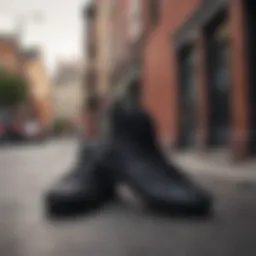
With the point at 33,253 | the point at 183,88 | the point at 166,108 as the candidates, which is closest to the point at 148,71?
the point at 166,108

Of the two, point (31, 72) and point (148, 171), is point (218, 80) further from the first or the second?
point (31, 72)

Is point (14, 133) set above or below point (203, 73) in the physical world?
below

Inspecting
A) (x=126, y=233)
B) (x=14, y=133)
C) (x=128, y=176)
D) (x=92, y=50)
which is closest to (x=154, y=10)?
(x=14, y=133)

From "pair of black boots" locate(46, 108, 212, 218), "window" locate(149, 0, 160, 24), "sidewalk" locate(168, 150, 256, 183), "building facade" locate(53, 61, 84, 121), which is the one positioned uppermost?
"window" locate(149, 0, 160, 24)

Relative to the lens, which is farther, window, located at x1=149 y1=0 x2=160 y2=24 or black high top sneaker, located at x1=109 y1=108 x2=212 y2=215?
window, located at x1=149 y1=0 x2=160 y2=24

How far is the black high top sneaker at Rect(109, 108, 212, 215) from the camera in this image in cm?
284

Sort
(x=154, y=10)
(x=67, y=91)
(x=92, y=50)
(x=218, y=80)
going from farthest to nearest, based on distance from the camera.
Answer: (x=67, y=91) → (x=92, y=50) → (x=154, y=10) → (x=218, y=80)

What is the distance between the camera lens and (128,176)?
3023 millimetres

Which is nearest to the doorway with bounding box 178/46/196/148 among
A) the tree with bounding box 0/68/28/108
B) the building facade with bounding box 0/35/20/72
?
the tree with bounding box 0/68/28/108

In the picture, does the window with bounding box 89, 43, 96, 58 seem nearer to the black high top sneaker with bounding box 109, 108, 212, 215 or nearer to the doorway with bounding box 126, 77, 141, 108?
the doorway with bounding box 126, 77, 141, 108

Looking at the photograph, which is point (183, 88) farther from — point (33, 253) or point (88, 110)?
point (88, 110)

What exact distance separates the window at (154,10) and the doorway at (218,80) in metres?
4.17

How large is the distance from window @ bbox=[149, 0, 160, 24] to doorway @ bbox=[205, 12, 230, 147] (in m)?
4.17

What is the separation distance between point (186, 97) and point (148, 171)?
29.2 feet
